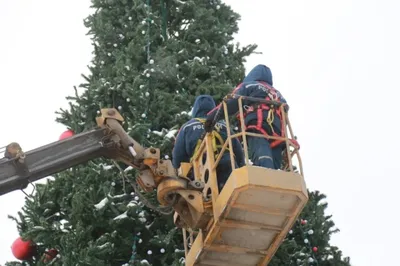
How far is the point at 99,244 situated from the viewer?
1018cm

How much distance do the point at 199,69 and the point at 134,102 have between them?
3.90 feet

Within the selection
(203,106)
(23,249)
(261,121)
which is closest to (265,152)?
(261,121)

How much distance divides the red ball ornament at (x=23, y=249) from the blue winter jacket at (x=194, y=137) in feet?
7.27

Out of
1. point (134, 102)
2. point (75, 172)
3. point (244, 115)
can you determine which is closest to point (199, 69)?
point (134, 102)

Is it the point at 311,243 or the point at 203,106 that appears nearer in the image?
the point at 203,106

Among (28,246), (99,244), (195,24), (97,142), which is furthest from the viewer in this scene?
(195,24)

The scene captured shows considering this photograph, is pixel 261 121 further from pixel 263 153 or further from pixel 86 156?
pixel 86 156

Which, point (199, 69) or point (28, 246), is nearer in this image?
point (28, 246)

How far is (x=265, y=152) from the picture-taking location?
29.6 feet

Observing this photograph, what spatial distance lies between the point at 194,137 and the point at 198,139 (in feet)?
0.17

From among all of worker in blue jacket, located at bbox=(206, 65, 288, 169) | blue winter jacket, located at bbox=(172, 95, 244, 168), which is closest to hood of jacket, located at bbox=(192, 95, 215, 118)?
blue winter jacket, located at bbox=(172, 95, 244, 168)

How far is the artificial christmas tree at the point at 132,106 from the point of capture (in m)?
10.5

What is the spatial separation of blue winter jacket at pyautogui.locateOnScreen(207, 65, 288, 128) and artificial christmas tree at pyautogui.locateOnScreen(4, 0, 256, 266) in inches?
54.6

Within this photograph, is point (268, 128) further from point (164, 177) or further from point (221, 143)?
point (164, 177)
